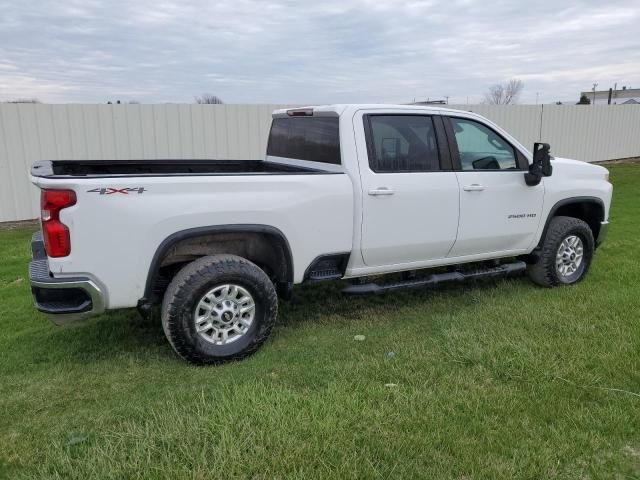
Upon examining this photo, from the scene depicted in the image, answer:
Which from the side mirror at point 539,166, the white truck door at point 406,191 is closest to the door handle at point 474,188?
the white truck door at point 406,191

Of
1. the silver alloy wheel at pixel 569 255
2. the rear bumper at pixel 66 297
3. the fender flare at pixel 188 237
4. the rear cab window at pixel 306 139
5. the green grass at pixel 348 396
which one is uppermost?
the rear cab window at pixel 306 139

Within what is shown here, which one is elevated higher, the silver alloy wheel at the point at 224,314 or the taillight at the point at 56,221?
the taillight at the point at 56,221

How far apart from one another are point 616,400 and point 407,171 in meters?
2.36

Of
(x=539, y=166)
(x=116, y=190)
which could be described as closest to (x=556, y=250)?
(x=539, y=166)

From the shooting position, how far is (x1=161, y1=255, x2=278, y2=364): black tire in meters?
4.01

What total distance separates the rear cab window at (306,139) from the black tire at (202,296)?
1.28 metres

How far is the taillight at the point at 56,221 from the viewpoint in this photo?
143 inches

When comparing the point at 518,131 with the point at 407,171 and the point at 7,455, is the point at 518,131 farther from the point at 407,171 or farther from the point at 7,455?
the point at 7,455

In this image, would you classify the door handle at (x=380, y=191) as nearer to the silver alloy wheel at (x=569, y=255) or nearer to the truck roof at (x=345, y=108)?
the truck roof at (x=345, y=108)

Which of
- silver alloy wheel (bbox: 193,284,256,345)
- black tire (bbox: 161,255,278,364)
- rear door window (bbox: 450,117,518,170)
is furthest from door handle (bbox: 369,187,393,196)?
silver alloy wheel (bbox: 193,284,256,345)

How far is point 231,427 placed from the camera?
10.4 feet

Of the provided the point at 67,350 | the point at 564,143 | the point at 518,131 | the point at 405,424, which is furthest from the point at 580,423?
the point at 564,143

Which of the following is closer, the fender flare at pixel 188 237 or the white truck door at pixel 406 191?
the fender flare at pixel 188 237

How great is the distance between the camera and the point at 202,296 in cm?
407
